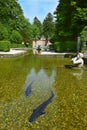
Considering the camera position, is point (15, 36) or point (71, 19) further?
point (15, 36)

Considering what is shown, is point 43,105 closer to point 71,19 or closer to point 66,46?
point 66,46

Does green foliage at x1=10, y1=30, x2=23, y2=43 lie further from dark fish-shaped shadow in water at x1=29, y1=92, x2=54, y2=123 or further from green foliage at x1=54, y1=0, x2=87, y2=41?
dark fish-shaped shadow in water at x1=29, y1=92, x2=54, y2=123

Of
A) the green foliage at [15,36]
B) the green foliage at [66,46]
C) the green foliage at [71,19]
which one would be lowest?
the green foliage at [66,46]

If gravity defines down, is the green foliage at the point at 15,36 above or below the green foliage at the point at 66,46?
above

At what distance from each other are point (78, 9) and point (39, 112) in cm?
2444

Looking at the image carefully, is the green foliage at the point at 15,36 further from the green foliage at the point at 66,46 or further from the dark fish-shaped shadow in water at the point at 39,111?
the dark fish-shaped shadow in water at the point at 39,111

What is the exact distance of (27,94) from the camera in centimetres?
780

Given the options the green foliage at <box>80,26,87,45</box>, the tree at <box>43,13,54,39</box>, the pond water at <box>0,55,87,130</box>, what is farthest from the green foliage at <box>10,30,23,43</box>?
the tree at <box>43,13,54,39</box>

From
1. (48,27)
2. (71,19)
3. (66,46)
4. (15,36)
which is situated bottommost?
(66,46)

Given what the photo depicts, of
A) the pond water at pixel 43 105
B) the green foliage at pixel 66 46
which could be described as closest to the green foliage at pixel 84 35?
the green foliage at pixel 66 46

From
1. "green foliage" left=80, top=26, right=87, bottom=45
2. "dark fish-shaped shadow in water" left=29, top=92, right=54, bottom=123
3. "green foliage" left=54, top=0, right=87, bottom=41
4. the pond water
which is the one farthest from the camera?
"green foliage" left=54, top=0, right=87, bottom=41

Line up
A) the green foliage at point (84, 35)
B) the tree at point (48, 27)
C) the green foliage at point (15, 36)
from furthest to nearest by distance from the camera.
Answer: the tree at point (48, 27) → the green foliage at point (15, 36) → the green foliage at point (84, 35)

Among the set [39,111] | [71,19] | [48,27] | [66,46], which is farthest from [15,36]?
[39,111]

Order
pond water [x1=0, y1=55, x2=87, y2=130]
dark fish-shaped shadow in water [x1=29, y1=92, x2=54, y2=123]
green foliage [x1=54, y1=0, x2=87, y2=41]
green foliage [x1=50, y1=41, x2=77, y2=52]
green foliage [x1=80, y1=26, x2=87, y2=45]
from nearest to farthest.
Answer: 1. pond water [x1=0, y1=55, x2=87, y2=130]
2. dark fish-shaped shadow in water [x1=29, y1=92, x2=54, y2=123]
3. green foliage [x1=80, y1=26, x2=87, y2=45]
4. green foliage [x1=54, y1=0, x2=87, y2=41]
5. green foliage [x1=50, y1=41, x2=77, y2=52]
